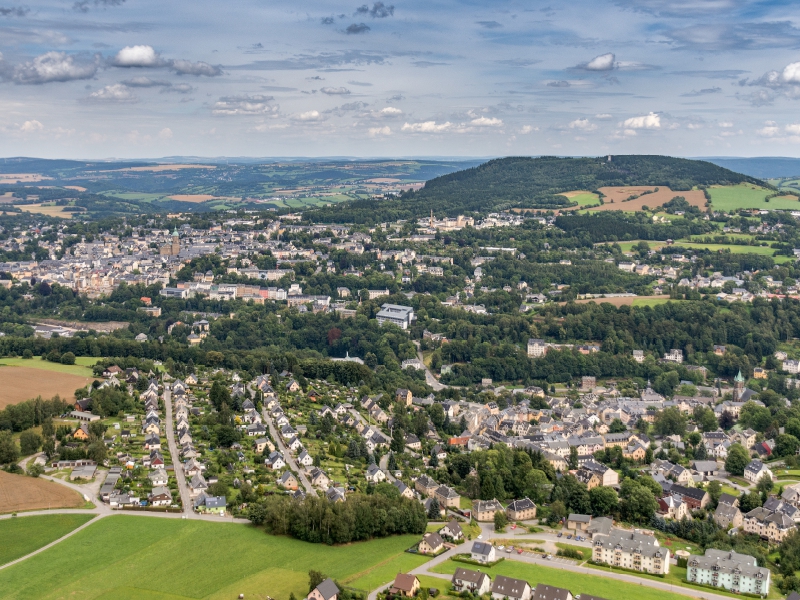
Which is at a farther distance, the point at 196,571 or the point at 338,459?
the point at 338,459

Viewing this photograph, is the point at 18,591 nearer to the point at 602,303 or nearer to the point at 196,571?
the point at 196,571

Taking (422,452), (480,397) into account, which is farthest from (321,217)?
(422,452)

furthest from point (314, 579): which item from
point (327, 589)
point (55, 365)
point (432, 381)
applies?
point (432, 381)

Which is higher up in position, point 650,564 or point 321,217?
point 321,217

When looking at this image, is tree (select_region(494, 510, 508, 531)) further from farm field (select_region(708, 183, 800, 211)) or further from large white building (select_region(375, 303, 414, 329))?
farm field (select_region(708, 183, 800, 211))

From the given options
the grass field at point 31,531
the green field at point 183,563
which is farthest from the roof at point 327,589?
the grass field at point 31,531

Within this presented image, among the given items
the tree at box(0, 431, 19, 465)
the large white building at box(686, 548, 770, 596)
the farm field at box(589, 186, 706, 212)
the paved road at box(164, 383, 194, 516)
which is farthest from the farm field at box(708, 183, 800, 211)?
the tree at box(0, 431, 19, 465)

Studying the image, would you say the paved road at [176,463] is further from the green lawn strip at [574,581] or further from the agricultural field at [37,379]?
the green lawn strip at [574,581]

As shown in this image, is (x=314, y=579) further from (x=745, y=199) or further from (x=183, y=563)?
(x=745, y=199)
